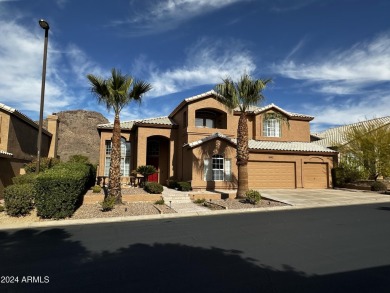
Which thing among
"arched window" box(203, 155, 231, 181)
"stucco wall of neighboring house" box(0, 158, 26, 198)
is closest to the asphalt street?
"stucco wall of neighboring house" box(0, 158, 26, 198)

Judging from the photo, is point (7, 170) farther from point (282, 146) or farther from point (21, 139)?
point (282, 146)

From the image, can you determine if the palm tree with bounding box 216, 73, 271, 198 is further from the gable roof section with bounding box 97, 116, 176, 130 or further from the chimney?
the chimney

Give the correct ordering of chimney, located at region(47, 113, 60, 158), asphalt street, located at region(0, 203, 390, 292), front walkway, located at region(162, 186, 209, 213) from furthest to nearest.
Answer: chimney, located at region(47, 113, 60, 158)
front walkway, located at region(162, 186, 209, 213)
asphalt street, located at region(0, 203, 390, 292)

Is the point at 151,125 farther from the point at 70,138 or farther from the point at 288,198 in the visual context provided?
the point at 70,138

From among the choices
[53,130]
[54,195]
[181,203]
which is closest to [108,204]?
[54,195]

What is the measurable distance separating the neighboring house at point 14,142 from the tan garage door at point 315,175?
22116mm

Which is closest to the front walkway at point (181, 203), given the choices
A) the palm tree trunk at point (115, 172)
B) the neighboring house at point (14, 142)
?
the palm tree trunk at point (115, 172)

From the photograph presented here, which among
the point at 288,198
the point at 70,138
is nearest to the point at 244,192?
the point at 288,198

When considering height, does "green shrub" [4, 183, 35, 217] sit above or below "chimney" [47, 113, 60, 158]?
below

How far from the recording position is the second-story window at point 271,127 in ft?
85.9

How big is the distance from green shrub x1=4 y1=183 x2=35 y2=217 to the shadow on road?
15.9 ft

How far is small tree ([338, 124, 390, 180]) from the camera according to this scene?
2289 cm

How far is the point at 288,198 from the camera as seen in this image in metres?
17.2

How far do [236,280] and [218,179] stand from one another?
1584 cm
